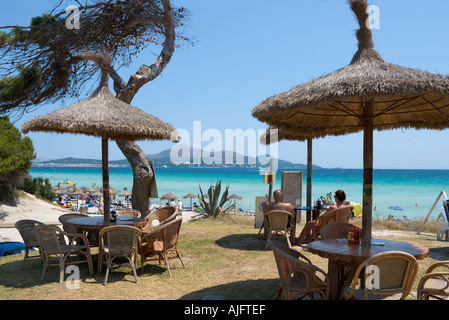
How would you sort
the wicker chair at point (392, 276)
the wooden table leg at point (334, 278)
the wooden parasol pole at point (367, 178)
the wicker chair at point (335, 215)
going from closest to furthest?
the wicker chair at point (392, 276) < the wooden table leg at point (334, 278) < the wooden parasol pole at point (367, 178) < the wicker chair at point (335, 215)

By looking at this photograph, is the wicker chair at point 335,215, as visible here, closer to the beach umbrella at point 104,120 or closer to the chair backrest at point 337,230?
the chair backrest at point 337,230

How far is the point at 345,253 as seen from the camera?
3.31 meters

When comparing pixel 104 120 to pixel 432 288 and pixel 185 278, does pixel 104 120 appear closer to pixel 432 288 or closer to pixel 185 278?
pixel 185 278

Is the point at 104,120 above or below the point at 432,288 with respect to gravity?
above

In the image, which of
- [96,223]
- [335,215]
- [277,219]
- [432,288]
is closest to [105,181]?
[96,223]

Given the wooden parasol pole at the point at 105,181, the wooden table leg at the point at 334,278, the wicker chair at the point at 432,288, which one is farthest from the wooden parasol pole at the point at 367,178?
the wooden parasol pole at the point at 105,181

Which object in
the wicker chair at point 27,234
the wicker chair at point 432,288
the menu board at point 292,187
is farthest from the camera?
the menu board at point 292,187

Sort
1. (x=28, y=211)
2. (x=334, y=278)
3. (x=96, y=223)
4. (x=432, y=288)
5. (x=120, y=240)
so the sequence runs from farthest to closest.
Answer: (x=28, y=211) < (x=96, y=223) < (x=120, y=240) < (x=334, y=278) < (x=432, y=288)

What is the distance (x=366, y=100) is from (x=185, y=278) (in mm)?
3217

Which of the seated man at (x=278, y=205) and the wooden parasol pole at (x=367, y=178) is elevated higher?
the wooden parasol pole at (x=367, y=178)

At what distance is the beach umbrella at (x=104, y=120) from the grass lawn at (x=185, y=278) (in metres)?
1.23

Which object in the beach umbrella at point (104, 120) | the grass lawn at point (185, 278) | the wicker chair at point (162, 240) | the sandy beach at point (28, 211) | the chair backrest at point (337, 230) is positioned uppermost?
the beach umbrella at point (104, 120)

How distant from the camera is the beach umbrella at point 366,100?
3.21 metres

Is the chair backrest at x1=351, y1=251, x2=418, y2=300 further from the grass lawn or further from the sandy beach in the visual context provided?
the sandy beach
